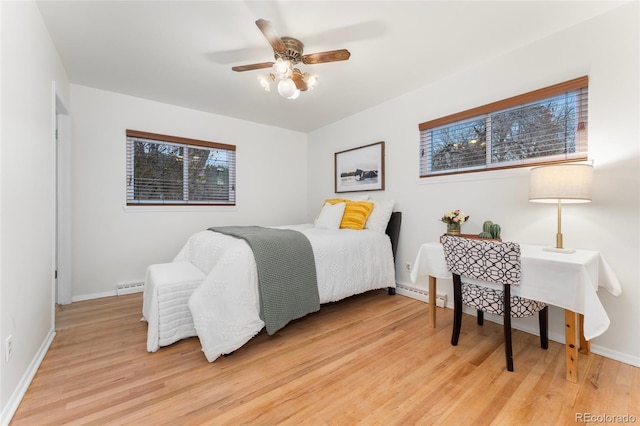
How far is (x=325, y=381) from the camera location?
5.48ft

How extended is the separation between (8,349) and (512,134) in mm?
3752

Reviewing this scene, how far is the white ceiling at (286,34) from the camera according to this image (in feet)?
6.16

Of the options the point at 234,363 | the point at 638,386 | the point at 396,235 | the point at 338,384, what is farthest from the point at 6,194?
the point at 638,386

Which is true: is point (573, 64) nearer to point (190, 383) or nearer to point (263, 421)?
point (263, 421)

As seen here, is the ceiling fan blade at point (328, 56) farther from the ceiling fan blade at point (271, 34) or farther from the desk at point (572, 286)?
the desk at point (572, 286)

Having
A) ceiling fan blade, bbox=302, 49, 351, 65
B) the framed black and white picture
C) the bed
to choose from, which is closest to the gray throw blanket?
the bed

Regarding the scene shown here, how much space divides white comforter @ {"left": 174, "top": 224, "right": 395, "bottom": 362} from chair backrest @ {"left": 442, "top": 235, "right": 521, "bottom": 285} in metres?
1.01

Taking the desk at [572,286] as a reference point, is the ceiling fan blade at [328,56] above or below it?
above

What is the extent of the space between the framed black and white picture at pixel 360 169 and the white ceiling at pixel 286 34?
851mm

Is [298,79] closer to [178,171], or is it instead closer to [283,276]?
[283,276]

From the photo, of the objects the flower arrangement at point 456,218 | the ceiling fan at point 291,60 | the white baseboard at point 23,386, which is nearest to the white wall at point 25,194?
the white baseboard at point 23,386

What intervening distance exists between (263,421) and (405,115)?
323 centimetres

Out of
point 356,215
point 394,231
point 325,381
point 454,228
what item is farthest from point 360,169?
point 325,381

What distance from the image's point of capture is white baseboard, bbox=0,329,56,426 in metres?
1.31
